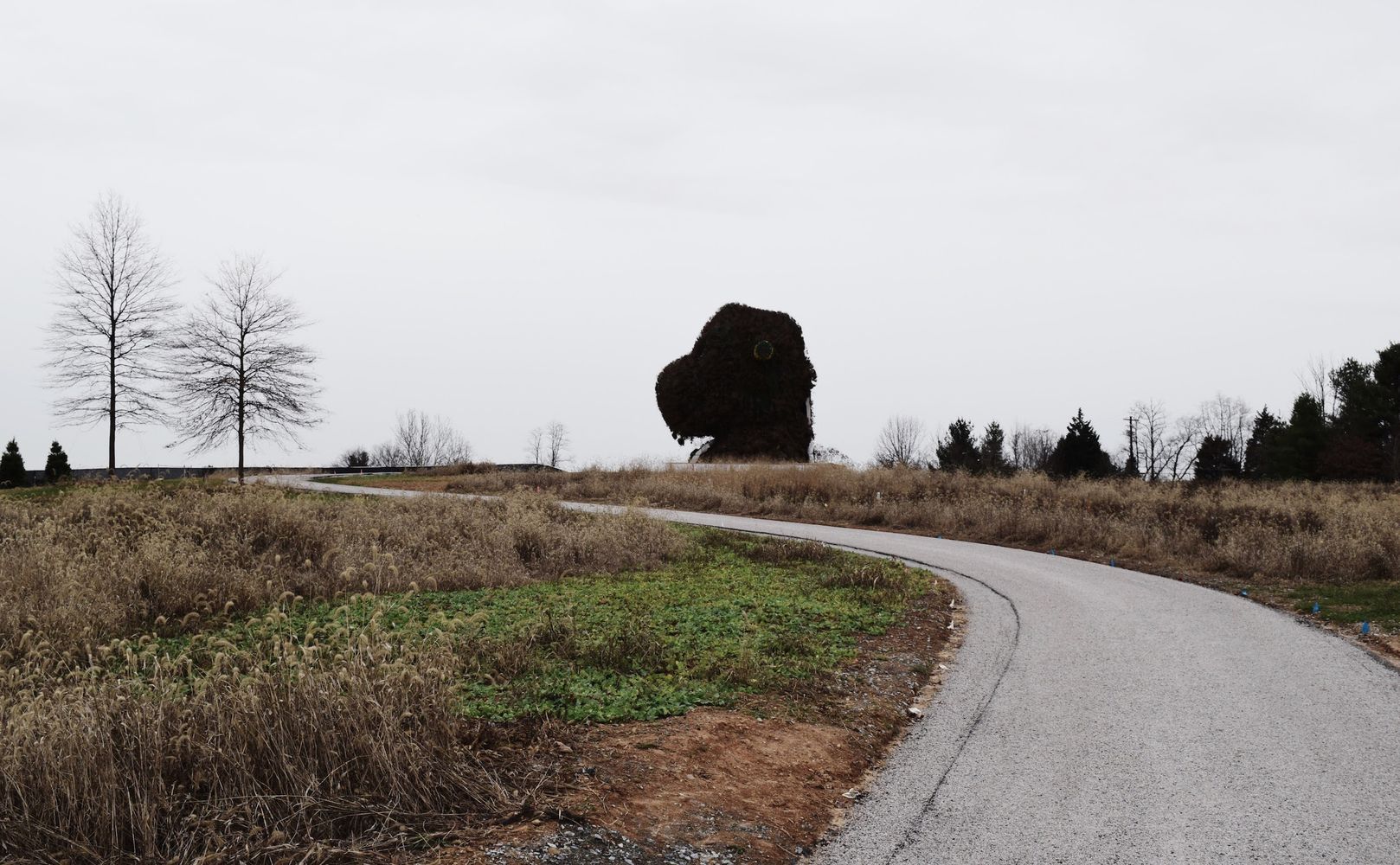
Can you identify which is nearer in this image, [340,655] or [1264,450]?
[340,655]

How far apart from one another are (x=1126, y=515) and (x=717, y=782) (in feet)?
57.6

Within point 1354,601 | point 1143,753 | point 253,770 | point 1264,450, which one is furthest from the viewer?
point 1264,450

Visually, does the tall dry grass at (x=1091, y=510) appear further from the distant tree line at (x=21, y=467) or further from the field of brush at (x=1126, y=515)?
the distant tree line at (x=21, y=467)

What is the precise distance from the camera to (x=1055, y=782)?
539 cm

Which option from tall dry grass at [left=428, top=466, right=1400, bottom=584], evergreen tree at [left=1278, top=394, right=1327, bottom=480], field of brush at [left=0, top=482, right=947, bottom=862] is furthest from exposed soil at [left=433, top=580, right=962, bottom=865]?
evergreen tree at [left=1278, top=394, right=1327, bottom=480]

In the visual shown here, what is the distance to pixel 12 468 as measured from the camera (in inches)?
1314

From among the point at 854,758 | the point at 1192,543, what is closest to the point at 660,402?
the point at 1192,543

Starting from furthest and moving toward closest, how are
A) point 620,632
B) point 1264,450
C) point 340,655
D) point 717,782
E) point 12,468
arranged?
point 1264,450 → point 12,468 → point 620,632 → point 717,782 → point 340,655

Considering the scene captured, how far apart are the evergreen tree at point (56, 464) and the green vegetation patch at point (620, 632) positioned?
3284 centimetres

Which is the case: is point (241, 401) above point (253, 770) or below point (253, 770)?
above

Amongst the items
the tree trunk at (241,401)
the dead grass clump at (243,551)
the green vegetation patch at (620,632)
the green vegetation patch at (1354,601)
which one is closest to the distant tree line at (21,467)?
the tree trunk at (241,401)

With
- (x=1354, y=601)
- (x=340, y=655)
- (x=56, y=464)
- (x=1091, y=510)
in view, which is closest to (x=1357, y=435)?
(x=1091, y=510)

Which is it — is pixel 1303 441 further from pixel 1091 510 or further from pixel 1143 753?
pixel 1143 753

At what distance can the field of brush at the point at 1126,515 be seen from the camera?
13.8 meters
